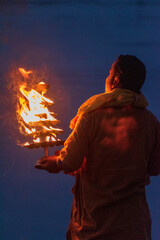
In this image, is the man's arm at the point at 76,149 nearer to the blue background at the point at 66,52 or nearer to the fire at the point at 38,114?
the fire at the point at 38,114

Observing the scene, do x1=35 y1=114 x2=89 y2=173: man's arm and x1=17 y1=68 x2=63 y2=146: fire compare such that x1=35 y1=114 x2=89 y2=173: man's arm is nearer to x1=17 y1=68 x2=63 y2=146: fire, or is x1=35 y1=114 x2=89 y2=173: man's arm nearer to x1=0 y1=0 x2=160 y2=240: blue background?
x1=17 y1=68 x2=63 y2=146: fire

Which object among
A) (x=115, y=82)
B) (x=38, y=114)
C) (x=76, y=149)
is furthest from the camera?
(x=38, y=114)

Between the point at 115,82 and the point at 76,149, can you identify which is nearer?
the point at 76,149

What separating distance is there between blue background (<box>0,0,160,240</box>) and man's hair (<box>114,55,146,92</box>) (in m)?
1.10

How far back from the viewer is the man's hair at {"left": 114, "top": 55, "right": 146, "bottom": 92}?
1.46 metres

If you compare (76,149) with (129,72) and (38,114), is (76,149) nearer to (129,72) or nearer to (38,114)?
(38,114)

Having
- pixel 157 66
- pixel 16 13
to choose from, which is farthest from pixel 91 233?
pixel 16 13

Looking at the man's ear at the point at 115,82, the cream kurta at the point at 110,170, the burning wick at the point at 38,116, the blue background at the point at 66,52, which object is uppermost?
the blue background at the point at 66,52

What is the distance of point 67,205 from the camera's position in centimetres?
263

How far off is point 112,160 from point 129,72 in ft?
1.43

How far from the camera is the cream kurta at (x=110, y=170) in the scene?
4.57ft

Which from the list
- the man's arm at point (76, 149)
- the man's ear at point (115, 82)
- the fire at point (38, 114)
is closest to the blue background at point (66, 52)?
the fire at point (38, 114)

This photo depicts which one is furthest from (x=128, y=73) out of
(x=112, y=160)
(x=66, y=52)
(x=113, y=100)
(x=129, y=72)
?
(x=66, y=52)

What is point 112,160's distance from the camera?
1.41 metres
